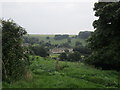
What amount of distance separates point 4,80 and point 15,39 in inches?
98.0

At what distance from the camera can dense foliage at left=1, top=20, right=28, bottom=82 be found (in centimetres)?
1041

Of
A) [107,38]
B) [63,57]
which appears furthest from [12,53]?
[63,57]

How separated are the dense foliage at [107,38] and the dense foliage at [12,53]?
9.04m

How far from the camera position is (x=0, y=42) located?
10367 millimetres

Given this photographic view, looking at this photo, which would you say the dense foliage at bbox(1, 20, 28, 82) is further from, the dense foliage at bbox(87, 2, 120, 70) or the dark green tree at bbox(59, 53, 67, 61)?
the dark green tree at bbox(59, 53, 67, 61)

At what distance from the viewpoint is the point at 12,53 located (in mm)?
10734

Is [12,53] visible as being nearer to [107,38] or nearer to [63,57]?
[107,38]

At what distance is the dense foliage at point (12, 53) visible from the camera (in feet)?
34.2

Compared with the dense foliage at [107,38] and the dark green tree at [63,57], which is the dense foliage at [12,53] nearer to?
the dense foliage at [107,38]

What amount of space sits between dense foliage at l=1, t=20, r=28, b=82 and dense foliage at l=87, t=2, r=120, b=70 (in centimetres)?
904

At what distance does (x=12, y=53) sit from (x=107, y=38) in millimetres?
11628

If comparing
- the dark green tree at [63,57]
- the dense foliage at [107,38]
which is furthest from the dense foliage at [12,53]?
the dark green tree at [63,57]

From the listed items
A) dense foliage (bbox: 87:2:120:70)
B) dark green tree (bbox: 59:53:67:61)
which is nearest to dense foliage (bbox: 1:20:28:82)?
dense foliage (bbox: 87:2:120:70)

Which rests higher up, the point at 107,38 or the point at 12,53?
the point at 107,38
